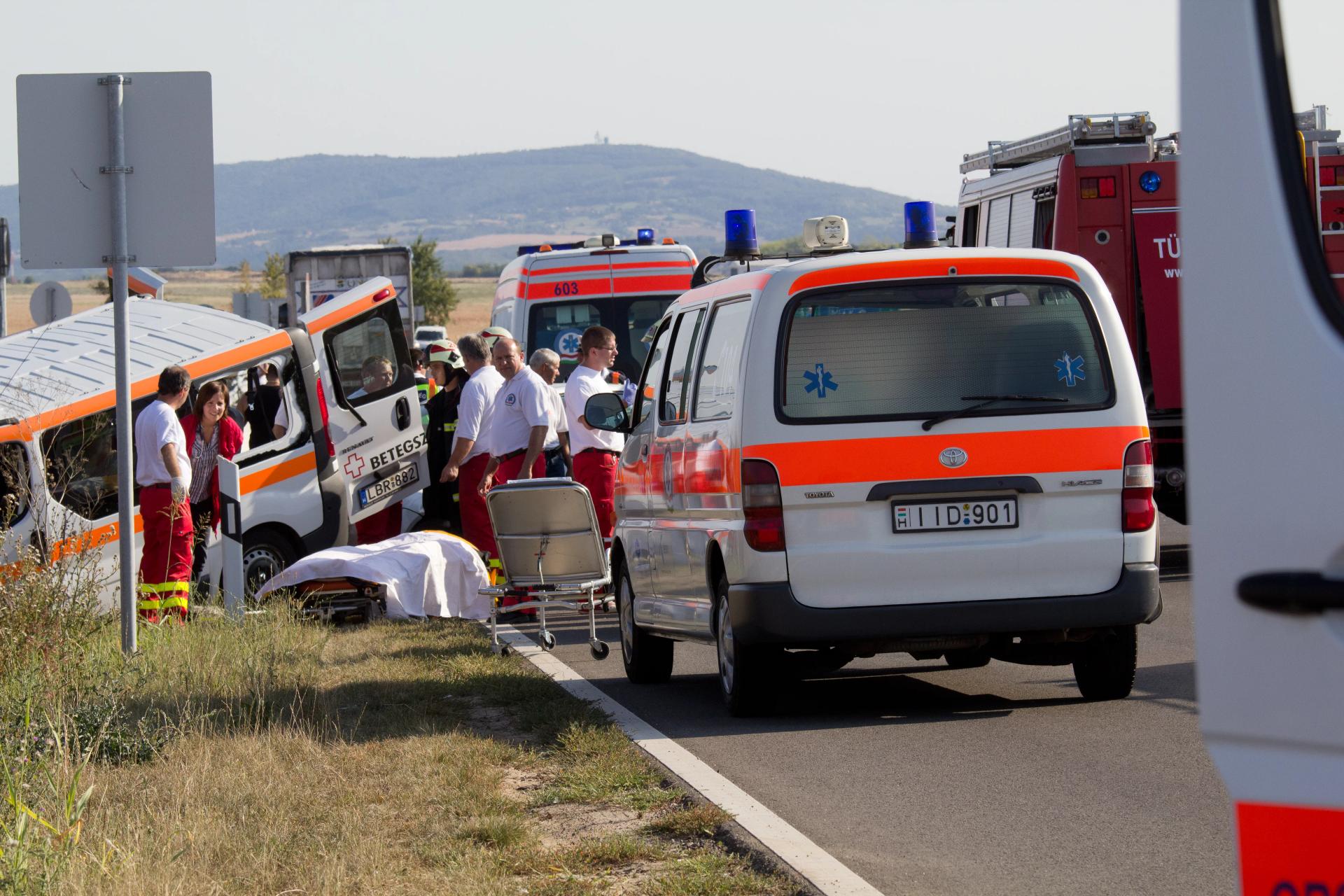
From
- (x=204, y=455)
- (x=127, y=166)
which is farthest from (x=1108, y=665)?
(x=204, y=455)

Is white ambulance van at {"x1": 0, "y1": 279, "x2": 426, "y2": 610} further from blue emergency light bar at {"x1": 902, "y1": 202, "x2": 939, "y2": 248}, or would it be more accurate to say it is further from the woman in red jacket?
blue emergency light bar at {"x1": 902, "y1": 202, "x2": 939, "y2": 248}

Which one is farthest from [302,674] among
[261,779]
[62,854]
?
[62,854]

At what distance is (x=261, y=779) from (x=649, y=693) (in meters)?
3.11

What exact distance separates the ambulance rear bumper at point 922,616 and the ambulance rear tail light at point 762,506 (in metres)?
0.19

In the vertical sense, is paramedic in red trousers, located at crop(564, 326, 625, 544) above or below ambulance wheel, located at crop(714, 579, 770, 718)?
above

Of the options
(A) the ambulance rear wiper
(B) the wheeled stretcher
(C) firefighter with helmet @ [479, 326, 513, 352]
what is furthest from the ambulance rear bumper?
(C) firefighter with helmet @ [479, 326, 513, 352]

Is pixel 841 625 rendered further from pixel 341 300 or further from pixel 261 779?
pixel 341 300

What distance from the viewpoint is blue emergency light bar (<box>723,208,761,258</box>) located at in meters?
14.8

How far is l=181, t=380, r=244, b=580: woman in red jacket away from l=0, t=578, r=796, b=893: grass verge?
3142 millimetres

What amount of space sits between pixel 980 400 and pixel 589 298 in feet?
38.6

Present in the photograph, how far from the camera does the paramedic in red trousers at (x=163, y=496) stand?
1188 centimetres

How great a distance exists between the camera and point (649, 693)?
9797 mm

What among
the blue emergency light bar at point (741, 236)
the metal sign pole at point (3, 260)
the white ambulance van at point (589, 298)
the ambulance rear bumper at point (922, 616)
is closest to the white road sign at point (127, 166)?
the ambulance rear bumper at point (922, 616)

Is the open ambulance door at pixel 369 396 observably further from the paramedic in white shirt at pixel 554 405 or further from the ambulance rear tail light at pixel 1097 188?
the ambulance rear tail light at pixel 1097 188
